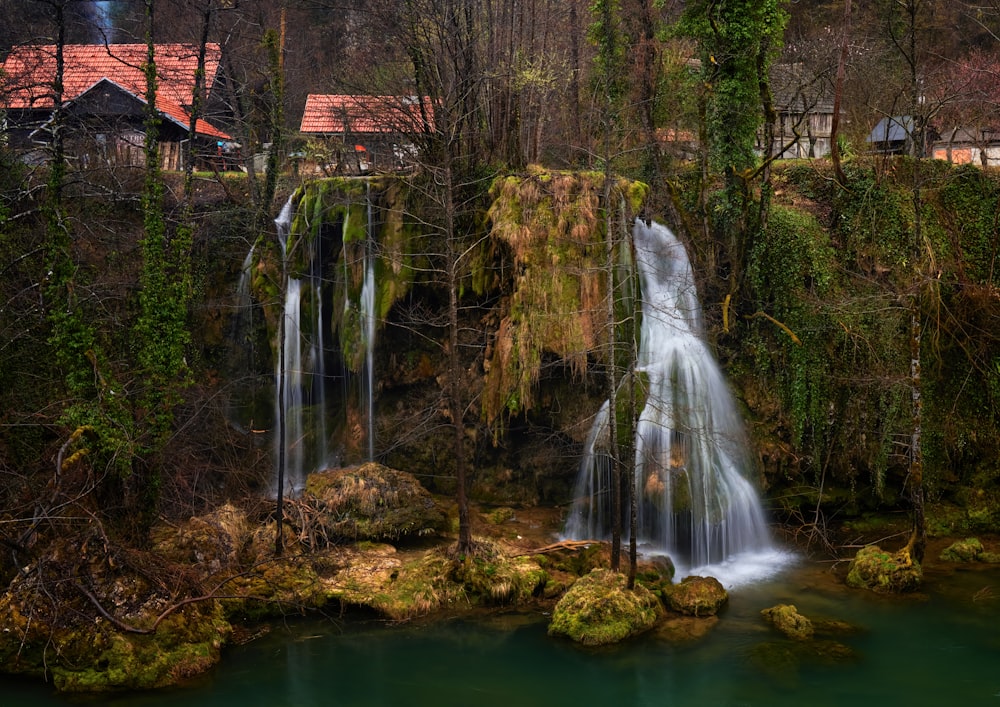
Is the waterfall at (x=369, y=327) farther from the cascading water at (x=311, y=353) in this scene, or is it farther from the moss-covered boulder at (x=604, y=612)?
the moss-covered boulder at (x=604, y=612)

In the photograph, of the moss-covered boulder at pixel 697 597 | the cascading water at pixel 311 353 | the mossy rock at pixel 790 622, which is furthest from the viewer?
the cascading water at pixel 311 353

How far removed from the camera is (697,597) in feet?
37.1

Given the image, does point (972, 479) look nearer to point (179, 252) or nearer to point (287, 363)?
point (287, 363)

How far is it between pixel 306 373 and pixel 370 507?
3934mm

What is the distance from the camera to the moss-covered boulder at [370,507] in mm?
13055

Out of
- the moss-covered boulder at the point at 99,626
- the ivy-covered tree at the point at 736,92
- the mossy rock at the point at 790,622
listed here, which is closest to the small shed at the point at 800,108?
the ivy-covered tree at the point at 736,92

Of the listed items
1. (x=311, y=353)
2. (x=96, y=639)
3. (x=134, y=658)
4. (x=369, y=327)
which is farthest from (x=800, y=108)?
(x=96, y=639)

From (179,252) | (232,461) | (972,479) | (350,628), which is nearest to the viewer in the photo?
(350,628)

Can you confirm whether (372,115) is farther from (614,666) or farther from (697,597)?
(614,666)

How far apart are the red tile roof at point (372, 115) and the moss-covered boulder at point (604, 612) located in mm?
9447

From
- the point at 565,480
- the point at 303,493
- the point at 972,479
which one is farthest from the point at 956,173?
the point at 303,493

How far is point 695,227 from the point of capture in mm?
16562

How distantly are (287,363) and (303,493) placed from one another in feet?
11.0

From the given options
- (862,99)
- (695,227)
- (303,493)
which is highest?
(862,99)
